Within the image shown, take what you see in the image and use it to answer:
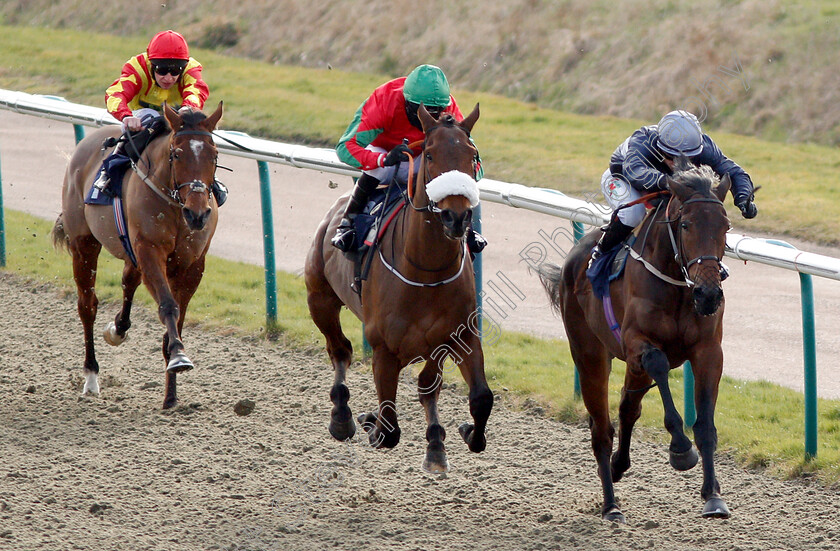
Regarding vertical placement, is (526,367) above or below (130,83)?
below

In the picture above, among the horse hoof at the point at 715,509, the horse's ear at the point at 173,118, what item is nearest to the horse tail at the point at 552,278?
the horse hoof at the point at 715,509

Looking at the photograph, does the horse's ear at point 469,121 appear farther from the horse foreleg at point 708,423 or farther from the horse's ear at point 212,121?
the horse's ear at point 212,121

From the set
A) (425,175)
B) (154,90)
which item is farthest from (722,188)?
(154,90)

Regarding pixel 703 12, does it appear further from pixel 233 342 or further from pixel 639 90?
pixel 233 342

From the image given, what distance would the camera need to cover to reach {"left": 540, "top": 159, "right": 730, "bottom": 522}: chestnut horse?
179 inches

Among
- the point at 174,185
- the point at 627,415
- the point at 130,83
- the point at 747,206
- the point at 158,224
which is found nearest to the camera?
the point at 747,206

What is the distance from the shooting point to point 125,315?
7.28 m

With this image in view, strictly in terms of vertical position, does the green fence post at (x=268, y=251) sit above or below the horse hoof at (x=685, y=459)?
above

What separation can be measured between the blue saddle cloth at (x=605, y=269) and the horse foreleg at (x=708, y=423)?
0.60 m

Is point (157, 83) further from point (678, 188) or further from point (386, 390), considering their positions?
point (678, 188)

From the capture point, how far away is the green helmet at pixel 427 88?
5383 millimetres

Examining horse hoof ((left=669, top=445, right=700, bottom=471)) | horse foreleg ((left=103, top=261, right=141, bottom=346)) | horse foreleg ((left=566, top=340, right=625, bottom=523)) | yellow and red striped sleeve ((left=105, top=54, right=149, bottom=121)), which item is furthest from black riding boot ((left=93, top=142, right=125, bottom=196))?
horse hoof ((left=669, top=445, right=700, bottom=471))

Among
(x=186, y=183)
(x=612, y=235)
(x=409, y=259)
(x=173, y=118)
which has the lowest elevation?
(x=409, y=259)

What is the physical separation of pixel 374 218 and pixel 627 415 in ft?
4.86
